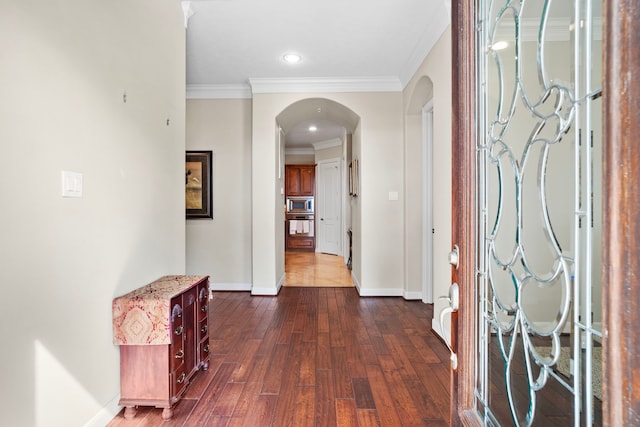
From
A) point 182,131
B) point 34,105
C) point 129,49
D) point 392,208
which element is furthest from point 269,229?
point 34,105

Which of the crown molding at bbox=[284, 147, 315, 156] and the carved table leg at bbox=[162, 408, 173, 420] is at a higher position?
the crown molding at bbox=[284, 147, 315, 156]

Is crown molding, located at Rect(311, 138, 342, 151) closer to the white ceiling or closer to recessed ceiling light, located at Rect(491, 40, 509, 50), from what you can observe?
the white ceiling

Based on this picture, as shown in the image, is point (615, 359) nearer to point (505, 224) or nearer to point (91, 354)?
point (505, 224)

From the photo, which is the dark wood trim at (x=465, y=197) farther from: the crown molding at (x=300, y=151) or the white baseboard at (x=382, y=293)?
the crown molding at (x=300, y=151)

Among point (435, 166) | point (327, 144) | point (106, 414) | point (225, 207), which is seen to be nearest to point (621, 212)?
point (106, 414)

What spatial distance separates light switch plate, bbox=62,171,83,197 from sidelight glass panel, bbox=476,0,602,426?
1.57 meters

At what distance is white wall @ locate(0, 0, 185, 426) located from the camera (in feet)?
3.65

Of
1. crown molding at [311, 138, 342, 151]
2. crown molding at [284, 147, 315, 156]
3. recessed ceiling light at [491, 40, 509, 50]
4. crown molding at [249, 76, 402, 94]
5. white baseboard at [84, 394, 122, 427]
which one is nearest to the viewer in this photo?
recessed ceiling light at [491, 40, 509, 50]

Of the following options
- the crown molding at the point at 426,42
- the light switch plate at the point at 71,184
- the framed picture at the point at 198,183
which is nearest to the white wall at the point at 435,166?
the crown molding at the point at 426,42

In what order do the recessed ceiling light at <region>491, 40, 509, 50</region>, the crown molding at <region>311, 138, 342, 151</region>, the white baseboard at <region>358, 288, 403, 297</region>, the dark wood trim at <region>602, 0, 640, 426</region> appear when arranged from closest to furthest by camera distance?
the dark wood trim at <region>602, 0, 640, 426</region> → the recessed ceiling light at <region>491, 40, 509, 50</region> → the white baseboard at <region>358, 288, 403, 297</region> → the crown molding at <region>311, 138, 342, 151</region>

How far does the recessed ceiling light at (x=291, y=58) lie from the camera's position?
129 inches

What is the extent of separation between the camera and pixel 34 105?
3.87ft

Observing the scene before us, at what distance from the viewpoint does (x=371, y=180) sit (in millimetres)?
3957

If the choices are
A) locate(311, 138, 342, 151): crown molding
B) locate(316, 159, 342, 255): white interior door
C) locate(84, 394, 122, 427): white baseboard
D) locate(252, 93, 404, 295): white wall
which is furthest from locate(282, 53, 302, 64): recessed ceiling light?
locate(316, 159, 342, 255): white interior door
